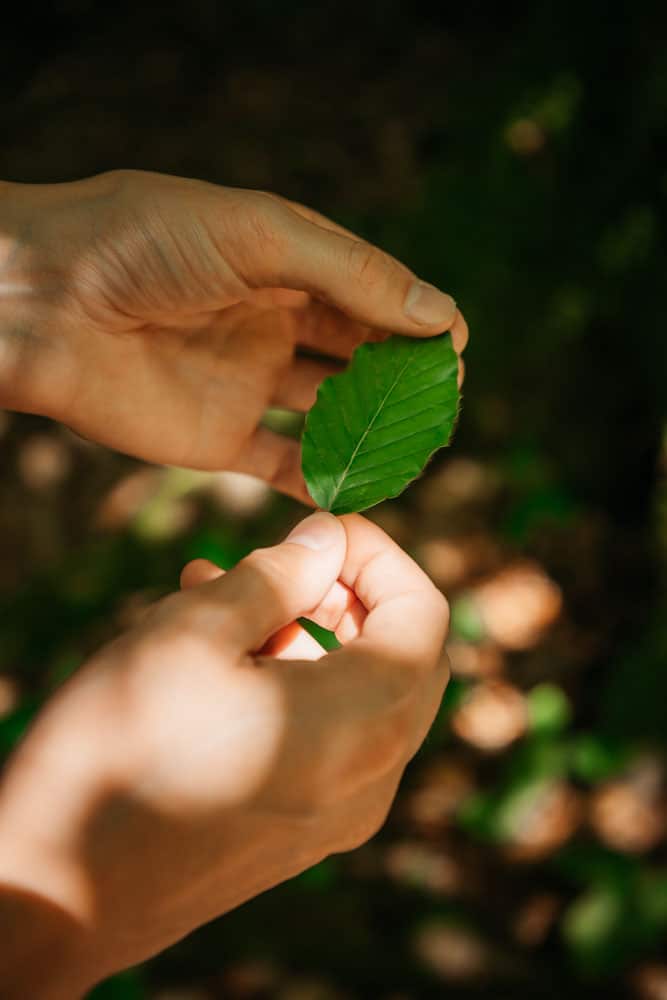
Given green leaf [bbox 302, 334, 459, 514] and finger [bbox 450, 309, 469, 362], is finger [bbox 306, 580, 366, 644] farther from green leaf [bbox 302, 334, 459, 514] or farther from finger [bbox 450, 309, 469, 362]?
finger [bbox 450, 309, 469, 362]

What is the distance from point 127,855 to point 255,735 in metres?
0.18

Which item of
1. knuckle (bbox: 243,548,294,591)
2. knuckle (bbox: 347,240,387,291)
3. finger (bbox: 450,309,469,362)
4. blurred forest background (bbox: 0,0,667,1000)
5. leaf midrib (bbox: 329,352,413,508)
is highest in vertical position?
knuckle (bbox: 347,240,387,291)

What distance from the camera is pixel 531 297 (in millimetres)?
2508

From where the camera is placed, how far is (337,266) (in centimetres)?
123

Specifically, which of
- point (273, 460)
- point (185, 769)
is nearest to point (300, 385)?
point (273, 460)

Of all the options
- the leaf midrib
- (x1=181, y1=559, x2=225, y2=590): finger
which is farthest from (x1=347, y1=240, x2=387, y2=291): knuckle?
(x1=181, y1=559, x2=225, y2=590): finger

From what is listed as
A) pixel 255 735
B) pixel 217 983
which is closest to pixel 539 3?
pixel 255 735

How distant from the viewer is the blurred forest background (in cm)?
169

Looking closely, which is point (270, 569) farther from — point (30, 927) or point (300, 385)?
point (300, 385)

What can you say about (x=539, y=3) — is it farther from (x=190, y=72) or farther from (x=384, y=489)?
(x=384, y=489)

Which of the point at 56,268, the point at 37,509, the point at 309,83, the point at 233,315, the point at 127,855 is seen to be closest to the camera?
the point at 127,855

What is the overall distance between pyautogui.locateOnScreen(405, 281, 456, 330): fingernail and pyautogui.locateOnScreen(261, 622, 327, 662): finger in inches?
18.9

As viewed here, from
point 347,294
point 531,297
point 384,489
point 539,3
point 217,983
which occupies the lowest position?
point 217,983

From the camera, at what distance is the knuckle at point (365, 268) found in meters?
1.23
